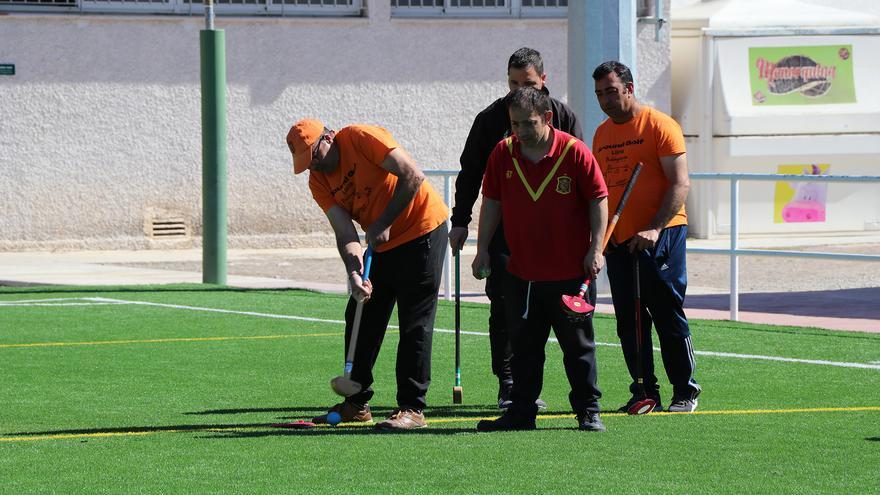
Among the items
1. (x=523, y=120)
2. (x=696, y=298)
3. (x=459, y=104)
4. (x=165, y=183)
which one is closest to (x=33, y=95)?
(x=165, y=183)

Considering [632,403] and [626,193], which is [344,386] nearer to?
[632,403]

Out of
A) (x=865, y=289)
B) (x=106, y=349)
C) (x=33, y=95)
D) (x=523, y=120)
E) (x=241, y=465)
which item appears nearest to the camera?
(x=241, y=465)

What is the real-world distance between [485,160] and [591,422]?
1.83 meters

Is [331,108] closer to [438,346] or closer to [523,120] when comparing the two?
[438,346]

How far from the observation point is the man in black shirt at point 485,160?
8.91 metres

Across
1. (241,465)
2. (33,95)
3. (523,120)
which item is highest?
(33,95)

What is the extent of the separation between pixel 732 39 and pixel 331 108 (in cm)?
620

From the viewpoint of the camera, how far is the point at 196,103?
78.5ft

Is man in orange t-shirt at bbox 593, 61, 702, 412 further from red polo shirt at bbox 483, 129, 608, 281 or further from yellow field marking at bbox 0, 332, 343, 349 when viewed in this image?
yellow field marking at bbox 0, 332, 343, 349

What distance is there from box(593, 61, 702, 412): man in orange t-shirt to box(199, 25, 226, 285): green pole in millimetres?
9109

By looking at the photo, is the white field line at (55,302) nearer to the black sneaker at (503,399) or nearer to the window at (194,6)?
the black sneaker at (503,399)

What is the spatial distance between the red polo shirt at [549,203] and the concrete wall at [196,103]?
1630cm

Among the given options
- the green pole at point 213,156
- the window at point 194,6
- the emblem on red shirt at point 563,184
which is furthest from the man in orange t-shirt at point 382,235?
the window at point 194,6

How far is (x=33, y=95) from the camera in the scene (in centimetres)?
2314
